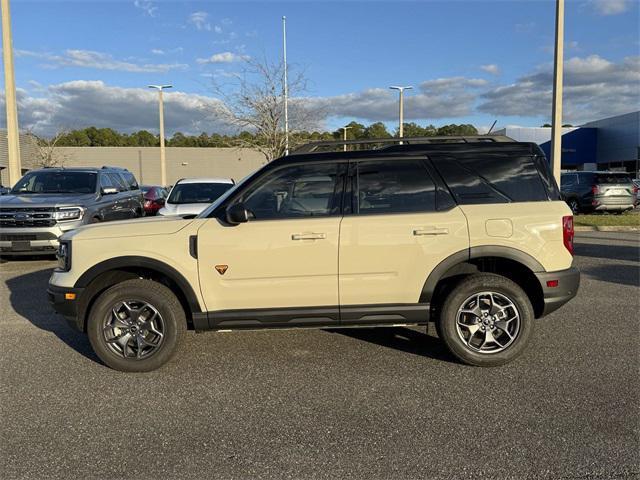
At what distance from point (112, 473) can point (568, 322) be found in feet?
16.1

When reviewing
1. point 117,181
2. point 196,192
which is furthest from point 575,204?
point 117,181

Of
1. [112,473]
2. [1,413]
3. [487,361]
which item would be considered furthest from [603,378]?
[1,413]

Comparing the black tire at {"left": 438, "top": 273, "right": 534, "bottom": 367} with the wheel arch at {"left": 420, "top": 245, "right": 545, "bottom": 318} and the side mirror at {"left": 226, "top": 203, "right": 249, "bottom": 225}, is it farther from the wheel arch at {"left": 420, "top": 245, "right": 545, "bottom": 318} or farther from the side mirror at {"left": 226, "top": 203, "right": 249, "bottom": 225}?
the side mirror at {"left": 226, "top": 203, "right": 249, "bottom": 225}

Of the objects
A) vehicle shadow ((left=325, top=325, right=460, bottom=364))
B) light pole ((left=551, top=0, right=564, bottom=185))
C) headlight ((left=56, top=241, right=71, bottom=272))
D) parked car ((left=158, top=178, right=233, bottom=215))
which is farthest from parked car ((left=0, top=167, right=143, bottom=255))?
light pole ((left=551, top=0, right=564, bottom=185))

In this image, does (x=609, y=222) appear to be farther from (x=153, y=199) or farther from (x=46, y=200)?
(x=153, y=199)

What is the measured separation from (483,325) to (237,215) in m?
2.34

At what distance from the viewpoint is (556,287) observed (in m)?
4.34

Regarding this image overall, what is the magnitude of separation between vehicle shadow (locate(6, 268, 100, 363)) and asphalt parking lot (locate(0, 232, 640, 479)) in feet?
0.20

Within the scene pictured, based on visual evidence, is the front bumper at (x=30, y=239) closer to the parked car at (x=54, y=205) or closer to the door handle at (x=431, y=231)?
the parked car at (x=54, y=205)

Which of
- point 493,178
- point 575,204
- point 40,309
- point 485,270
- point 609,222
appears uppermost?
point 493,178

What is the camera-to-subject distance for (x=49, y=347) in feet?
16.4

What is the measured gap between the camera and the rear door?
13.9ft

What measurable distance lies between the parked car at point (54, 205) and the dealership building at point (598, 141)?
40.5 m

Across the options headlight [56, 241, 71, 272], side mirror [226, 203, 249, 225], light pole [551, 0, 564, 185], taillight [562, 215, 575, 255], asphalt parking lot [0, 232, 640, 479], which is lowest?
asphalt parking lot [0, 232, 640, 479]
